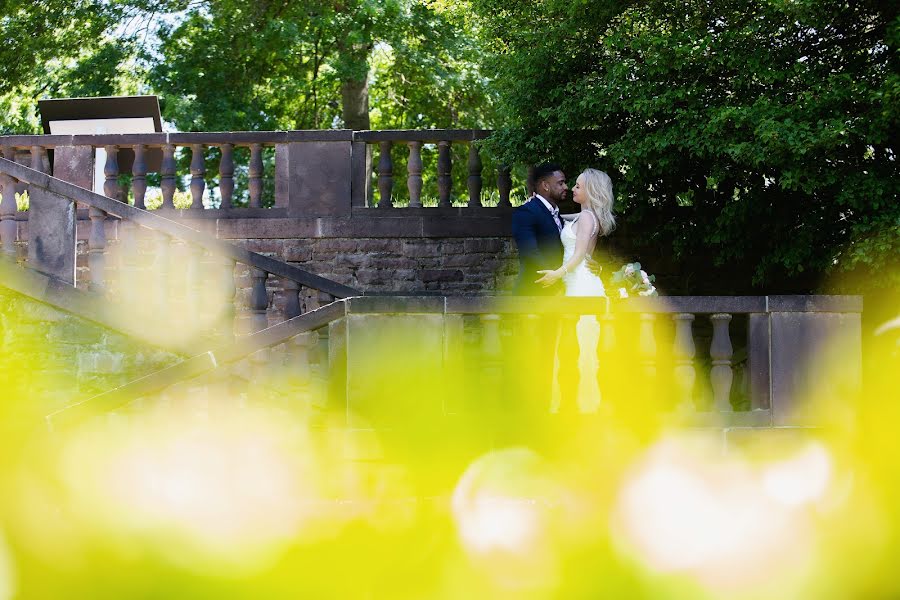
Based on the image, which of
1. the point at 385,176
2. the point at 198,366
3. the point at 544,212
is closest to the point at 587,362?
the point at 544,212

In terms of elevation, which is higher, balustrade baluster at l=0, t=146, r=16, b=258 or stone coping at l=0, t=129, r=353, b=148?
stone coping at l=0, t=129, r=353, b=148

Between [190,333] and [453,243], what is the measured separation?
12.3 feet

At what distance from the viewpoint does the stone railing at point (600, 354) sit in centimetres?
652

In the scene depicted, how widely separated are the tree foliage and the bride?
5.37ft

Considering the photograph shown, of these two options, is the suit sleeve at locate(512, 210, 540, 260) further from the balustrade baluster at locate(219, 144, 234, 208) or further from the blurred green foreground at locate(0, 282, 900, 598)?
the balustrade baluster at locate(219, 144, 234, 208)

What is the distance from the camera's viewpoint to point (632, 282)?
6844 millimetres

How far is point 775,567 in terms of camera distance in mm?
6148

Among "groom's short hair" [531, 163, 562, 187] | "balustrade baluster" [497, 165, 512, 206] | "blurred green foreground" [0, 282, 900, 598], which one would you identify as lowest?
"blurred green foreground" [0, 282, 900, 598]

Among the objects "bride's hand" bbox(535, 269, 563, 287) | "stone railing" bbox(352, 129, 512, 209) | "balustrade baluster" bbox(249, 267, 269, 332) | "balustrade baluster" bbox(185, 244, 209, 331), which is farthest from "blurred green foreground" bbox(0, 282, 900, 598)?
"stone railing" bbox(352, 129, 512, 209)

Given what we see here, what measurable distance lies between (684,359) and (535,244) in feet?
4.01

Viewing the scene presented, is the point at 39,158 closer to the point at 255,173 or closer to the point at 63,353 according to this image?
the point at 255,173

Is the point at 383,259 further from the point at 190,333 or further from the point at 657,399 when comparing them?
the point at 657,399

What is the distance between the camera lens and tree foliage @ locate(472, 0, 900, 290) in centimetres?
786

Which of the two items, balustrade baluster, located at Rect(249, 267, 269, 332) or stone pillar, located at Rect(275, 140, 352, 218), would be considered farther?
stone pillar, located at Rect(275, 140, 352, 218)
